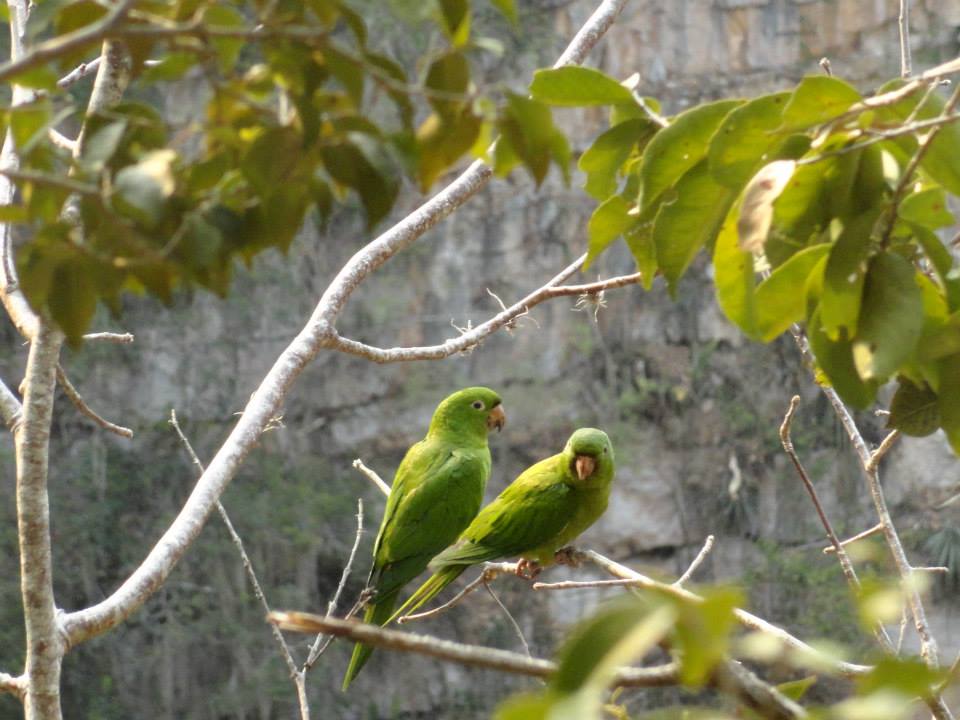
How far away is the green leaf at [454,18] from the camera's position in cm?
58

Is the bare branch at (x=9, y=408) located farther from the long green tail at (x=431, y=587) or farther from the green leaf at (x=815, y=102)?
the green leaf at (x=815, y=102)

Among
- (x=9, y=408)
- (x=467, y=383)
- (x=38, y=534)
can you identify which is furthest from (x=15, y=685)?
(x=467, y=383)

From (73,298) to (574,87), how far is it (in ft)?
1.18

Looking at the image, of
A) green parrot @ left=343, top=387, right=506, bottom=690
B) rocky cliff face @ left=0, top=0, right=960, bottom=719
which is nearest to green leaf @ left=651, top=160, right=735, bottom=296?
green parrot @ left=343, top=387, right=506, bottom=690

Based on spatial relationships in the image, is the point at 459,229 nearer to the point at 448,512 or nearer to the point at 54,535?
the point at 54,535

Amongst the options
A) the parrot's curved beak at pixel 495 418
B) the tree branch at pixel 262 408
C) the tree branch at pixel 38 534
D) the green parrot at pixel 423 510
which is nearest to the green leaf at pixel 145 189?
the tree branch at pixel 38 534

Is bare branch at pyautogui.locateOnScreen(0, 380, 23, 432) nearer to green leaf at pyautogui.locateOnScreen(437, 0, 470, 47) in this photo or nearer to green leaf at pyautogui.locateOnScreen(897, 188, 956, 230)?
green leaf at pyautogui.locateOnScreen(437, 0, 470, 47)

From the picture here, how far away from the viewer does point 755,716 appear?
486mm

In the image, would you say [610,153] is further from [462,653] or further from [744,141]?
[462,653]

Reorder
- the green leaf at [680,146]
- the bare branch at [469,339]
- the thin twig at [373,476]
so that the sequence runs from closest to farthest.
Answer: the green leaf at [680,146] < the bare branch at [469,339] < the thin twig at [373,476]

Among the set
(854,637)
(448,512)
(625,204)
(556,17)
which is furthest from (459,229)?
(625,204)

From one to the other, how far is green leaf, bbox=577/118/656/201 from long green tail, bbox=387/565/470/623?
3.68 feet

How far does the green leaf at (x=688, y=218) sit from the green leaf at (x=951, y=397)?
159 mm

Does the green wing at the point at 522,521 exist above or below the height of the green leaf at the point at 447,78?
below
